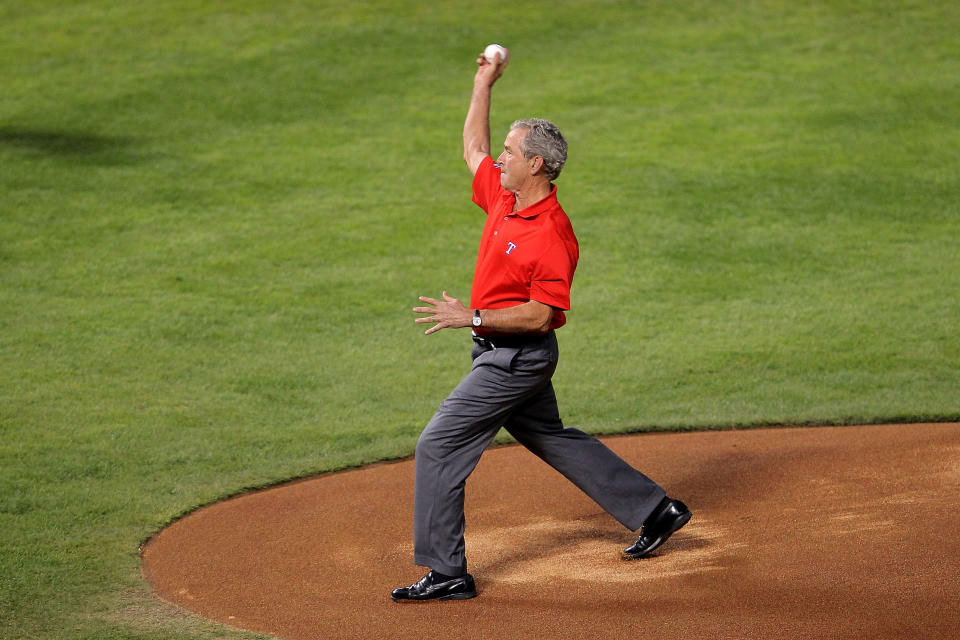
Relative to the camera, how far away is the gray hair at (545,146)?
16.5 ft

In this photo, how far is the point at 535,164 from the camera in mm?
5047

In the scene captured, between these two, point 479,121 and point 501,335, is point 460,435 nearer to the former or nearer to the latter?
point 501,335

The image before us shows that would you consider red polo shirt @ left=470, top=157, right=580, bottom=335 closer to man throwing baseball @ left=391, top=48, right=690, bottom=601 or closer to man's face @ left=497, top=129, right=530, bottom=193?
man throwing baseball @ left=391, top=48, right=690, bottom=601

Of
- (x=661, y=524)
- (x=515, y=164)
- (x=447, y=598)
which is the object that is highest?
(x=515, y=164)

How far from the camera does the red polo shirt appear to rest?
487 cm

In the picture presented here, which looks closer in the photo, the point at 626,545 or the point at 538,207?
the point at 538,207

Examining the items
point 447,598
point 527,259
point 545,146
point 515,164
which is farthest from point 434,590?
point 545,146

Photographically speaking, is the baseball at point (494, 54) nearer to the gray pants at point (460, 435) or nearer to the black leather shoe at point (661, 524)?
the gray pants at point (460, 435)

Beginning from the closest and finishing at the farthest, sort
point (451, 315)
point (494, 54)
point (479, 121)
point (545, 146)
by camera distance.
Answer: point (451, 315), point (545, 146), point (479, 121), point (494, 54)

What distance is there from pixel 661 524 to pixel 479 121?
2.17 meters

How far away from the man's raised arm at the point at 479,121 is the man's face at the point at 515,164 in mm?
383

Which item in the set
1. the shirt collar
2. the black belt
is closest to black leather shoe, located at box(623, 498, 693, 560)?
the black belt

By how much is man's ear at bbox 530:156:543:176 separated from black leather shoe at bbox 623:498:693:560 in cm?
172

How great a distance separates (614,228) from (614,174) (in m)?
1.76
